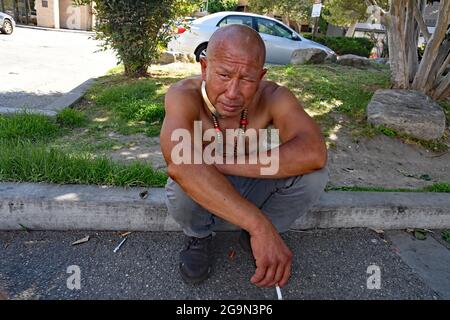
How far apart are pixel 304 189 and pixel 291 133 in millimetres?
319

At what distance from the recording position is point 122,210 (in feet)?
7.45

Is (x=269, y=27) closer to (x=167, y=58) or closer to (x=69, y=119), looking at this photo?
(x=167, y=58)

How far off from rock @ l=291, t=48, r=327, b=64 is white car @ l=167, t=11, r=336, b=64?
2.01ft

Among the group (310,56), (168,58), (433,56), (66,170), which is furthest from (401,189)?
(168,58)

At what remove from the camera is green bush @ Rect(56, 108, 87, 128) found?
12.7 feet

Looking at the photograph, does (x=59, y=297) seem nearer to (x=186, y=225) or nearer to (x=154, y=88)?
(x=186, y=225)

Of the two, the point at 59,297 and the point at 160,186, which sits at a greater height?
the point at 160,186

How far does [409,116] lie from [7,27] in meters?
16.6

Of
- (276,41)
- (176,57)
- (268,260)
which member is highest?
(276,41)

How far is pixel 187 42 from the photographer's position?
8.92 meters

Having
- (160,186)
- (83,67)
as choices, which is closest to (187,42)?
(83,67)

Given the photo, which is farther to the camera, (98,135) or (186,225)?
(98,135)

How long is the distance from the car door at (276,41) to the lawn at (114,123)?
259 cm

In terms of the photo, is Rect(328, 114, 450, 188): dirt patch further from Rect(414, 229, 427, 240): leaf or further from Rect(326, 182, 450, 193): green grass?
Rect(414, 229, 427, 240): leaf
